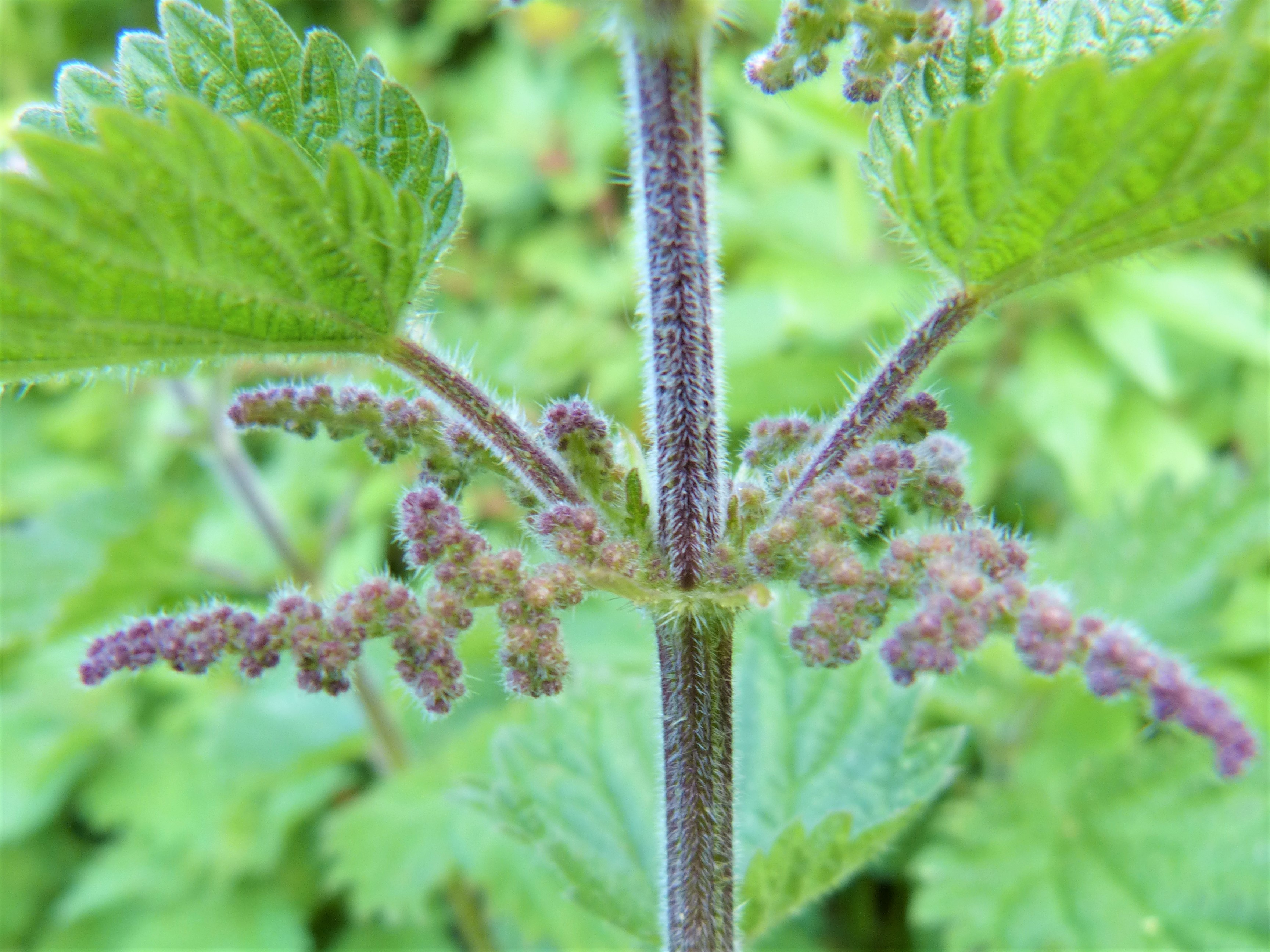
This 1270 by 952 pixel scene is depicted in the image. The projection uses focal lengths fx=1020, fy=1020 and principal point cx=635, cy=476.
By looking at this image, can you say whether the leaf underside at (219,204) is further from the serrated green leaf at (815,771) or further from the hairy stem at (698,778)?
the serrated green leaf at (815,771)

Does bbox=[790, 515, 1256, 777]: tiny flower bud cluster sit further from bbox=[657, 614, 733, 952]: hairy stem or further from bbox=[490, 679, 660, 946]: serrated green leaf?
bbox=[490, 679, 660, 946]: serrated green leaf

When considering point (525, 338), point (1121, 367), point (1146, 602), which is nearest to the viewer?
point (1146, 602)

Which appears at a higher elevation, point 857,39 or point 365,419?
point 857,39

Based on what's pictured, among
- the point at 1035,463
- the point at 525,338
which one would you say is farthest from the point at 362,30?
the point at 1035,463

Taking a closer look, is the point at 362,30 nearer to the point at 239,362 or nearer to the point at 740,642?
the point at 740,642

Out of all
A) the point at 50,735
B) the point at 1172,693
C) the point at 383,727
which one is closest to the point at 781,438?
the point at 1172,693

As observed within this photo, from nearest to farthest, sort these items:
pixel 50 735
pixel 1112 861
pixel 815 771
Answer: pixel 815 771 → pixel 1112 861 → pixel 50 735

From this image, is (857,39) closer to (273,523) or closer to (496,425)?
(496,425)
